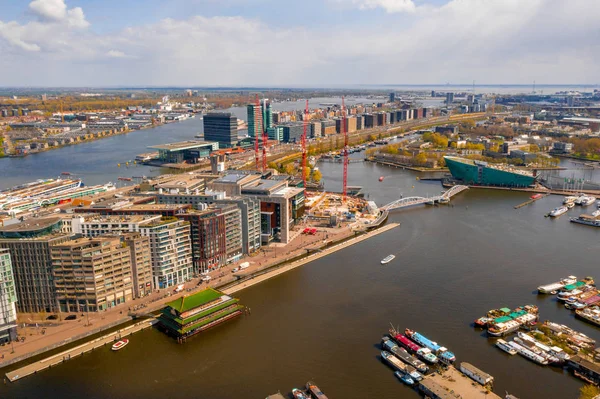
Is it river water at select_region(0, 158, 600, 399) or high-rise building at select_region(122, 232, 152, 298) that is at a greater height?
high-rise building at select_region(122, 232, 152, 298)

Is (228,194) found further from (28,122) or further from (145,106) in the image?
(145,106)

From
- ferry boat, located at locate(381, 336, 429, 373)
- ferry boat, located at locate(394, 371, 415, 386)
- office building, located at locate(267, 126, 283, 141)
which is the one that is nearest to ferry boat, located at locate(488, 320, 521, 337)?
ferry boat, located at locate(381, 336, 429, 373)

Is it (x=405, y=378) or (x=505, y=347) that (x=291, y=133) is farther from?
(x=405, y=378)

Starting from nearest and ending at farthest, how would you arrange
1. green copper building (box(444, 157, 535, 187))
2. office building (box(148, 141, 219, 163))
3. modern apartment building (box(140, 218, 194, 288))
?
modern apartment building (box(140, 218, 194, 288)) < green copper building (box(444, 157, 535, 187)) < office building (box(148, 141, 219, 163))

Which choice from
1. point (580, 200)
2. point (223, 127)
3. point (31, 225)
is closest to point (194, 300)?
point (31, 225)

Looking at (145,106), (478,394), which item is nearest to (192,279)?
(478,394)

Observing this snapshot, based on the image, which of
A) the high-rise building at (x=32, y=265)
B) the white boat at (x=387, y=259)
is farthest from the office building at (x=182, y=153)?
the high-rise building at (x=32, y=265)

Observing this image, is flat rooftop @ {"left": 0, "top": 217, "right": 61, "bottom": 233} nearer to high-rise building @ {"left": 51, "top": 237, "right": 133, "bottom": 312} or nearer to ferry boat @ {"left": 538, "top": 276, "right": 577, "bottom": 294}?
high-rise building @ {"left": 51, "top": 237, "right": 133, "bottom": 312}

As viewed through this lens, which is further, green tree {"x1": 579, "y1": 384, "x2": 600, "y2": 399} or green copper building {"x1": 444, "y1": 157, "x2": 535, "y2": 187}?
green copper building {"x1": 444, "y1": 157, "x2": 535, "y2": 187}
